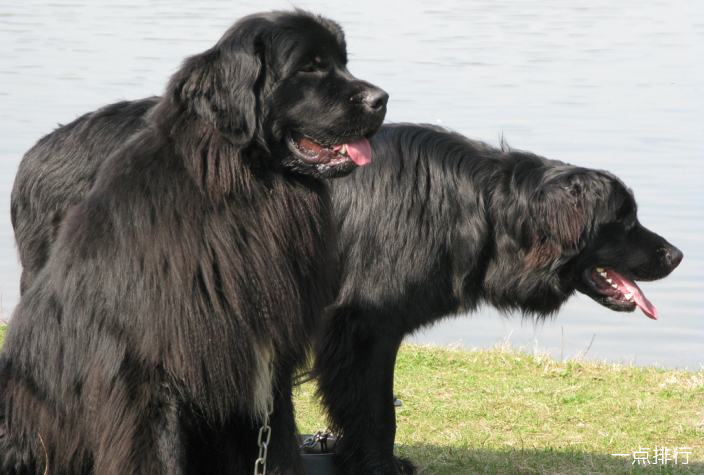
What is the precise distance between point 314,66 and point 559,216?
6.13ft

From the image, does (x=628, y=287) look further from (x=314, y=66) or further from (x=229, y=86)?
(x=229, y=86)

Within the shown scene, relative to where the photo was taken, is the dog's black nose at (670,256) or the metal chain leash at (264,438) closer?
the metal chain leash at (264,438)

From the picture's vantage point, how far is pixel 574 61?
63.2 ft

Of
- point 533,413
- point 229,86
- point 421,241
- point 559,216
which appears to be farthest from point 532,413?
point 229,86

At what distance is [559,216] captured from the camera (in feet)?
17.6

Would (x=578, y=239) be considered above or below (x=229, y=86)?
below

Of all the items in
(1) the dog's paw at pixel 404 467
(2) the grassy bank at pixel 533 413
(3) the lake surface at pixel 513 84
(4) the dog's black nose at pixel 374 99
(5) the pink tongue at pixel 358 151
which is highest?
(4) the dog's black nose at pixel 374 99

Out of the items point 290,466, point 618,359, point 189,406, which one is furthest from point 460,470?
point 618,359

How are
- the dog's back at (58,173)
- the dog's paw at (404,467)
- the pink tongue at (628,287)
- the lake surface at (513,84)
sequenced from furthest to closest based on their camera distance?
the lake surface at (513,84), the pink tongue at (628,287), the dog's paw at (404,467), the dog's back at (58,173)

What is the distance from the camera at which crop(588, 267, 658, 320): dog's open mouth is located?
5520mm

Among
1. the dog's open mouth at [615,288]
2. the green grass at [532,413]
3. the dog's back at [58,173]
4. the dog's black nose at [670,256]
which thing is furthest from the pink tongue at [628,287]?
the dog's back at [58,173]

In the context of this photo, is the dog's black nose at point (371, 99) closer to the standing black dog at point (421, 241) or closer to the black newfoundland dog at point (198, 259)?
the black newfoundland dog at point (198, 259)

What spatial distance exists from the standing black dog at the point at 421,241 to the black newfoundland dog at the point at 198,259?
1.25 m

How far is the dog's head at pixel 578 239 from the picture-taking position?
5.37m
